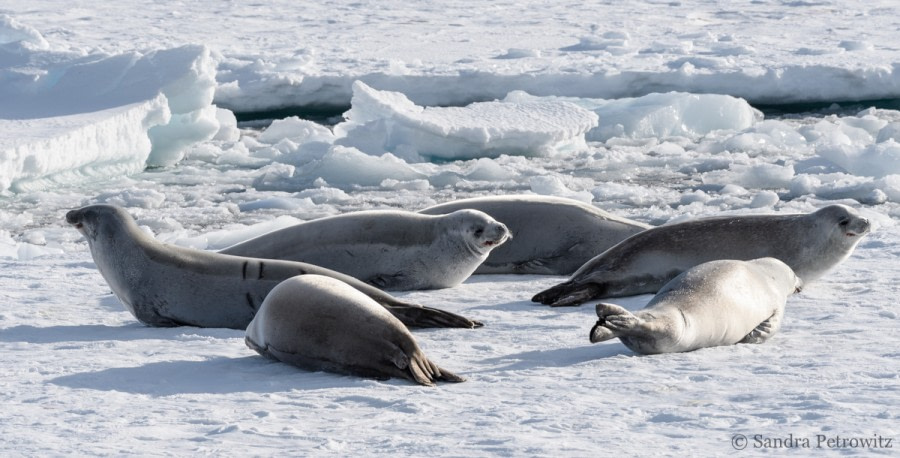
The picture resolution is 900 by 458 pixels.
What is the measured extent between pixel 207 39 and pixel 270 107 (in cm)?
236

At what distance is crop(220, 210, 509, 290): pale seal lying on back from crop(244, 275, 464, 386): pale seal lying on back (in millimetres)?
1338

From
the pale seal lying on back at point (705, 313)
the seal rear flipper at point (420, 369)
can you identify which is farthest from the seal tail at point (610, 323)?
the seal rear flipper at point (420, 369)

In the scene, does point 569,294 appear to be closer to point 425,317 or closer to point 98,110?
Answer: point 425,317

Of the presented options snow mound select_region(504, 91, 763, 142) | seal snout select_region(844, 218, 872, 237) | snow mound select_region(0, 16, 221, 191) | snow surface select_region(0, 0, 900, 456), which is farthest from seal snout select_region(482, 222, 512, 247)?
snow mound select_region(504, 91, 763, 142)

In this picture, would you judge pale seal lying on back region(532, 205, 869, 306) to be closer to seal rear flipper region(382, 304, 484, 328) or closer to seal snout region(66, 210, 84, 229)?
seal rear flipper region(382, 304, 484, 328)

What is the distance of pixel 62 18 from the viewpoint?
15422 mm

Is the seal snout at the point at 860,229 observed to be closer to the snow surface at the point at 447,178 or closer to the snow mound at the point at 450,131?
the snow surface at the point at 447,178

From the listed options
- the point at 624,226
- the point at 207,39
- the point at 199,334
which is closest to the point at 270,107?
the point at 207,39

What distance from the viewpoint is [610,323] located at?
335 cm

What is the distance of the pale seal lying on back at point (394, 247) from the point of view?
5.01 m

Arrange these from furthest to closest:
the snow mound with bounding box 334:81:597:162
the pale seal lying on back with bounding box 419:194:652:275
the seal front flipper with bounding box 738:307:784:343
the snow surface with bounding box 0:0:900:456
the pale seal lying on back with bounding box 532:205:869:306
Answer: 1. the snow mound with bounding box 334:81:597:162
2. the pale seal lying on back with bounding box 419:194:652:275
3. the pale seal lying on back with bounding box 532:205:869:306
4. the seal front flipper with bounding box 738:307:784:343
5. the snow surface with bounding box 0:0:900:456

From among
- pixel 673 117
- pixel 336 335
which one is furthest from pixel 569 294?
Answer: pixel 673 117

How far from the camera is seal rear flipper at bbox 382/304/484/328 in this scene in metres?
4.13

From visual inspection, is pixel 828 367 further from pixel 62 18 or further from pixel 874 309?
pixel 62 18
